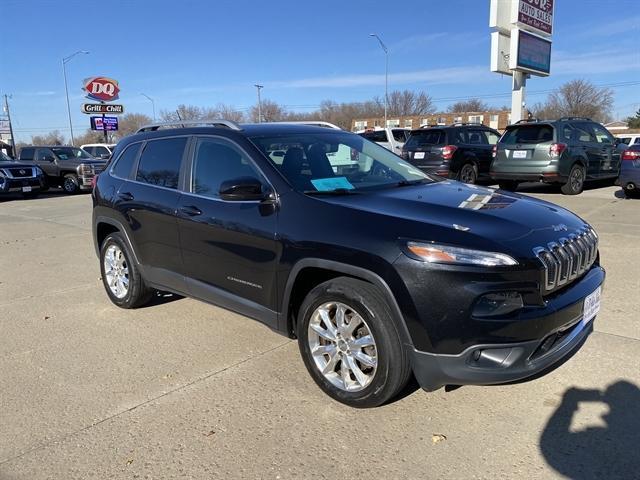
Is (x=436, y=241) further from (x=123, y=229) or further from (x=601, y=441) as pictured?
(x=123, y=229)

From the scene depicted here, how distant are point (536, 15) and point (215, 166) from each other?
22.9m

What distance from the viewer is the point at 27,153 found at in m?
20.9

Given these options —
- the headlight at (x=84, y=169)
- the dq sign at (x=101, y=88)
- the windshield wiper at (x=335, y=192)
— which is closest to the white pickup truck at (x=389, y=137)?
the headlight at (x=84, y=169)

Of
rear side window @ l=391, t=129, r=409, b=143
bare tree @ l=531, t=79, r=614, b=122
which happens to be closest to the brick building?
bare tree @ l=531, t=79, r=614, b=122

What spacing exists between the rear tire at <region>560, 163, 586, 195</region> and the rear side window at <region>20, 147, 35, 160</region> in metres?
19.1

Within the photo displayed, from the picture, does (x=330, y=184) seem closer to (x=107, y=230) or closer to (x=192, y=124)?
(x=192, y=124)

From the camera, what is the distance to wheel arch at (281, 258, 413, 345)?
287 cm

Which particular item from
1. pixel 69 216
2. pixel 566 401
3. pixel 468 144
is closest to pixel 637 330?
pixel 566 401

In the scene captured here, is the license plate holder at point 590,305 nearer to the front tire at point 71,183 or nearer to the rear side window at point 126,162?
the rear side window at point 126,162

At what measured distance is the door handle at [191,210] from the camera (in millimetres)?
4018

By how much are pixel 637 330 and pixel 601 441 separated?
1.81 m

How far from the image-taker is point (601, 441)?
278 centimetres

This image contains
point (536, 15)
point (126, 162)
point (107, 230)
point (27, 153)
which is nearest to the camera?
point (126, 162)

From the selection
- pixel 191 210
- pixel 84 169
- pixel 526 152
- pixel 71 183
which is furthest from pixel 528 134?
pixel 71 183
